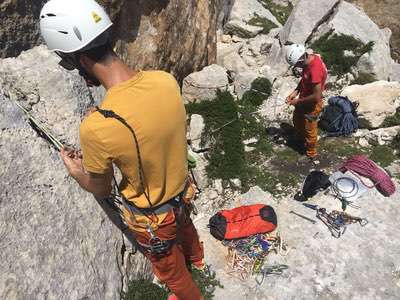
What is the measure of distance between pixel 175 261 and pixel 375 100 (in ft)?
21.2

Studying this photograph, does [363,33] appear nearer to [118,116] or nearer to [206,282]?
[206,282]

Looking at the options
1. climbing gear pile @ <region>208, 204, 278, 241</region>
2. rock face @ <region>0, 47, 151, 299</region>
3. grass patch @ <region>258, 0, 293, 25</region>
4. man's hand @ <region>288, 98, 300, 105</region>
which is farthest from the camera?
grass patch @ <region>258, 0, 293, 25</region>

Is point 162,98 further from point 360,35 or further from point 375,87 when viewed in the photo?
point 360,35

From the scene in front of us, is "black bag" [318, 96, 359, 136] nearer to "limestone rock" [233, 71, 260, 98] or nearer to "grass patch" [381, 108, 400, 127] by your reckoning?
"grass patch" [381, 108, 400, 127]

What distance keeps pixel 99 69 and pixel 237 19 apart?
32.5 feet

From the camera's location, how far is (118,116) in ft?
10.2

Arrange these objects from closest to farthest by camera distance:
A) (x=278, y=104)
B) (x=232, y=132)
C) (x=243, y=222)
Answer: (x=243, y=222), (x=232, y=132), (x=278, y=104)

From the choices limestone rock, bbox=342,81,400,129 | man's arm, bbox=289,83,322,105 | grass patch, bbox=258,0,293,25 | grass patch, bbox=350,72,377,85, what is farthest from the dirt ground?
man's arm, bbox=289,83,322,105

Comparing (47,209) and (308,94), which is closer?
(47,209)

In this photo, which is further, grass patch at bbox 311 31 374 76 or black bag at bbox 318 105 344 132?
grass patch at bbox 311 31 374 76

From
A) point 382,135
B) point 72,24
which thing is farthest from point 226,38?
point 72,24

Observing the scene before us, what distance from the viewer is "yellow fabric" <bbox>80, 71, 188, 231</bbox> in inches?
124

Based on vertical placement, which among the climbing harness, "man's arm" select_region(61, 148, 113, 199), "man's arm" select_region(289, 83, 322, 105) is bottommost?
the climbing harness

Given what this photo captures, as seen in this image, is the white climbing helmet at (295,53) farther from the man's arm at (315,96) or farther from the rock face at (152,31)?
the rock face at (152,31)
